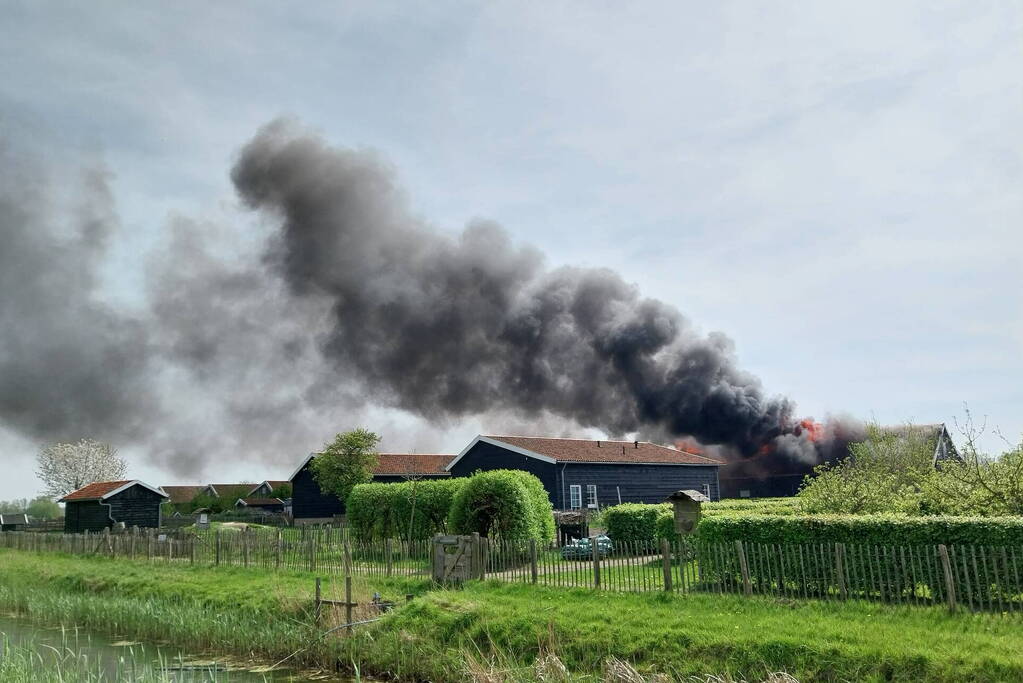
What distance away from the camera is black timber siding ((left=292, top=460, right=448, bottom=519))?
54.3m

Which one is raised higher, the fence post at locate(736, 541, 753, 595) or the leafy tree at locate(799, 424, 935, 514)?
the leafy tree at locate(799, 424, 935, 514)

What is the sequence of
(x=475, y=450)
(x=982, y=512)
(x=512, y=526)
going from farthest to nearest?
(x=475, y=450), (x=512, y=526), (x=982, y=512)

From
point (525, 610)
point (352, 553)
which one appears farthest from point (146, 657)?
point (352, 553)

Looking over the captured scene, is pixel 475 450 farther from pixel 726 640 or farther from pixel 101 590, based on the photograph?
pixel 726 640

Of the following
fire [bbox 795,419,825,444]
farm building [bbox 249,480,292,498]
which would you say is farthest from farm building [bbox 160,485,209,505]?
fire [bbox 795,419,825,444]

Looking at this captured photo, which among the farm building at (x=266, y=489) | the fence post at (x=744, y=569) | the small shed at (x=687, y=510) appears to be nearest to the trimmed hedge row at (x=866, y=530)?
the fence post at (x=744, y=569)

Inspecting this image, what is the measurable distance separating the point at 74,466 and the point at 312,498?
4950 centimetres

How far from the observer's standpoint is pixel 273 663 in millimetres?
17734

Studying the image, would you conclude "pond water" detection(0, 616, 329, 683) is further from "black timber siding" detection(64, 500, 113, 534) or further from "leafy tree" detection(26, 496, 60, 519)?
"leafy tree" detection(26, 496, 60, 519)

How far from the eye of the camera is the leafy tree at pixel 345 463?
5103 centimetres

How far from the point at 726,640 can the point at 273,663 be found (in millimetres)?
9976

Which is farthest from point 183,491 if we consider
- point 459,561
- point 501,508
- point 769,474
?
point 459,561

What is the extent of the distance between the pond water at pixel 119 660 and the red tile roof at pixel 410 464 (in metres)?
32.8

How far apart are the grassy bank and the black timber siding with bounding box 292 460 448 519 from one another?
2974 cm
